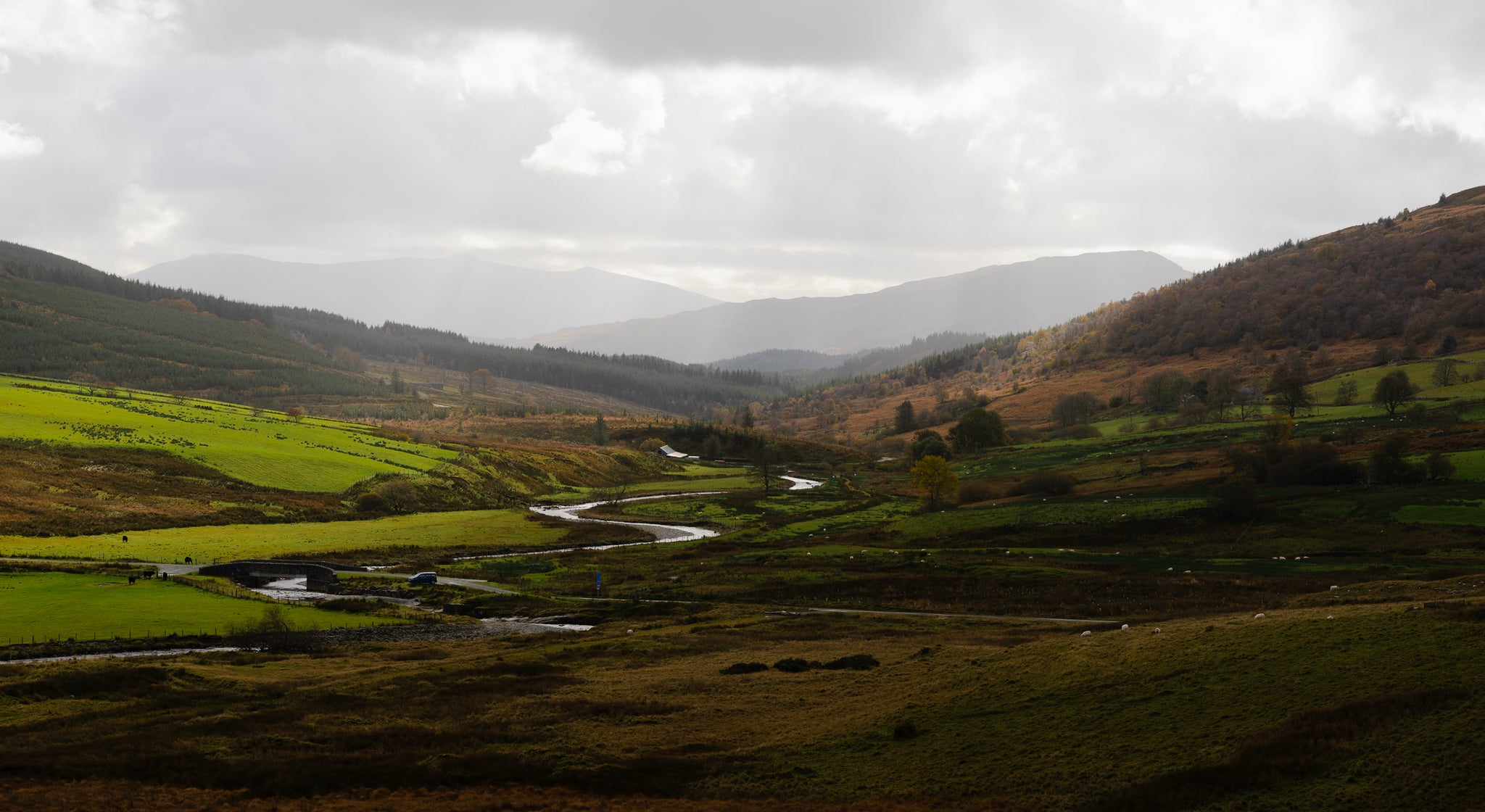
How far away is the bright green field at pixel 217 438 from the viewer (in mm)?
138250

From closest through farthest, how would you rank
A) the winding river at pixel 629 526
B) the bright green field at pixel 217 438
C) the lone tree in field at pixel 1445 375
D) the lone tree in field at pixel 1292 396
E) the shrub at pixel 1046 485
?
1. the winding river at pixel 629 526
2. the shrub at pixel 1046 485
3. the bright green field at pixel 217 438
4. the lone tree in field at pixel 1445 375
5. the lone tree in field at pixel 1292 396

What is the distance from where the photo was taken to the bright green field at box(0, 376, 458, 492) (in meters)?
138

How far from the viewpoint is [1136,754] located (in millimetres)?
24953

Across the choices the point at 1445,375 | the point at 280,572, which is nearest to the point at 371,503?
the point at 280,572

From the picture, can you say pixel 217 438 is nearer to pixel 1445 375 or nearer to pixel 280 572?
pixel 280 572

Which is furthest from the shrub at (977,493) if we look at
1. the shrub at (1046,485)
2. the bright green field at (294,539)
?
the bright green field at (294,539)

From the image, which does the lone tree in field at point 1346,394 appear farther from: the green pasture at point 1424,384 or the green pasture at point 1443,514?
the green pasture at point 1443,514

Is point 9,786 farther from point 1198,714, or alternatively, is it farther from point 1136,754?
point 1198,714

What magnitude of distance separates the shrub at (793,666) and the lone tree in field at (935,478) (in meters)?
94.3

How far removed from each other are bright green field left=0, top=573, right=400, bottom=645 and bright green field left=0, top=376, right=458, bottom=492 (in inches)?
2906

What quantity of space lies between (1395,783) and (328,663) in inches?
1961

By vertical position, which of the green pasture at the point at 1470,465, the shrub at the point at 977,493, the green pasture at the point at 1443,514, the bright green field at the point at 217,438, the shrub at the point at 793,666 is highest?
the bright green field at the point at 217,438

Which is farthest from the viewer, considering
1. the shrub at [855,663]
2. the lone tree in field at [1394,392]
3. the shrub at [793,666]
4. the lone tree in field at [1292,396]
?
the lone tree in field at [1292,396]

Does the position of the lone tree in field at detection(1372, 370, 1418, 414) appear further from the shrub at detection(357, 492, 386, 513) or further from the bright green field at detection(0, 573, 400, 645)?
the shrub at detection(357, 492, 386, 513)
